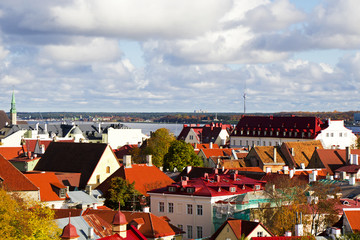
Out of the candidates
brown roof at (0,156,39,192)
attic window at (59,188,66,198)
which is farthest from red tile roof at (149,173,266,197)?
brown roof at (0,156,39,192)

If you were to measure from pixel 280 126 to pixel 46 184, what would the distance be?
96.9 meters

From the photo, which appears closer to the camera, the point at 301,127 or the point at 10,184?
the point at 10,184

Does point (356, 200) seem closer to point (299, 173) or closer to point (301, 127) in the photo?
point (299, 173)

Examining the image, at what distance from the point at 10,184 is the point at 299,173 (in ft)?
116

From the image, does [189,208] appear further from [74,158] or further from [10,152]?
[10,152]

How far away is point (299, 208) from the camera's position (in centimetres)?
5847

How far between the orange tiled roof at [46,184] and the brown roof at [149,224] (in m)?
11.6

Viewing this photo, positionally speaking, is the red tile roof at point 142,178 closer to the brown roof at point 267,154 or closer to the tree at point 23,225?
the brown roof at point 267,154

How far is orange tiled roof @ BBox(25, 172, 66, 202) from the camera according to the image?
68.5 m

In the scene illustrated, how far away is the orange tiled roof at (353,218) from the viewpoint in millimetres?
52656

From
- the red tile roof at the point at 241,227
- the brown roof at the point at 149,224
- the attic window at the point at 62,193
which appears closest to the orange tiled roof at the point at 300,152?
the attic window at the point at 62,193

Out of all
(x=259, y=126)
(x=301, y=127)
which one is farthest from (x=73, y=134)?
(x=301, y=127)

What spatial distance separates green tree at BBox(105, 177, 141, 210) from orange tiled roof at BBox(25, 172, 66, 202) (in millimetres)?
4616

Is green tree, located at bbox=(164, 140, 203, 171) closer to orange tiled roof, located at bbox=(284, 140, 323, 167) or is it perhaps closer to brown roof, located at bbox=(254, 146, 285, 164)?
brown roof, located at bbox=(254, 146, 285, 164)
